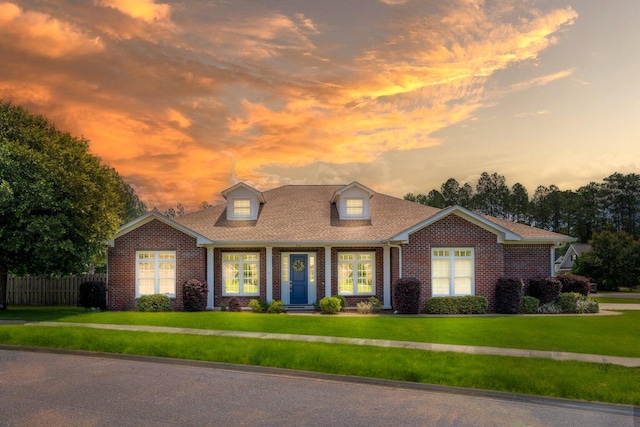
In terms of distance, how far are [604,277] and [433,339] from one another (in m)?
48.3

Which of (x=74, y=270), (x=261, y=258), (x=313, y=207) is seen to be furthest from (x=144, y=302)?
(x=313, y=207)

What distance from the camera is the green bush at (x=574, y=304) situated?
2636 centimetres

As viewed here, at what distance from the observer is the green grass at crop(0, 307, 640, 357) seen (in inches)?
637

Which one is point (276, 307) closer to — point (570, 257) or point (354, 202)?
point (354, 202)

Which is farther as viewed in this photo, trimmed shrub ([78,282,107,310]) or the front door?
the front door

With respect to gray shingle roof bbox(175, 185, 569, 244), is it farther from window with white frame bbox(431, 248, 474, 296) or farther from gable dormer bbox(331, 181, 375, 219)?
window with white frame bbox(431, 248, 474, 296)

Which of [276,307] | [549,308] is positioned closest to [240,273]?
[276,307]

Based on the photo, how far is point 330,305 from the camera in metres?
25.9

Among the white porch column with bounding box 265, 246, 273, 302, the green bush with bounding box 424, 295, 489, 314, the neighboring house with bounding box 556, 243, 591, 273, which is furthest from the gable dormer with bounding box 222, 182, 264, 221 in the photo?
the neighboring house with bounding box 556, 243, 591, 273

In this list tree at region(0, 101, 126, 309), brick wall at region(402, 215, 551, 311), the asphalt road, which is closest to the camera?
the asphalt road

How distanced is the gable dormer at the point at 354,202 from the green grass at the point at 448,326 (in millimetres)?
7976

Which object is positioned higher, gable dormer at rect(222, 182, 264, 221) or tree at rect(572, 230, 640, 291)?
gable dormer at rect(222, 182, 264, 221)

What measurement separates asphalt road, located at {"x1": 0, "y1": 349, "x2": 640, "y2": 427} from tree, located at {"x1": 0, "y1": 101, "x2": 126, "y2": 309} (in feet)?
40.5

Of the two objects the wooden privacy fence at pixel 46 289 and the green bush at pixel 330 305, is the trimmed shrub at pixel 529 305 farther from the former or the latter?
the wooden privacy fence at pixel 46 289
